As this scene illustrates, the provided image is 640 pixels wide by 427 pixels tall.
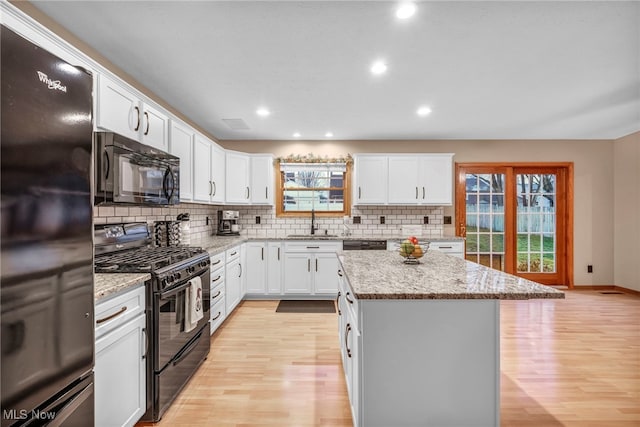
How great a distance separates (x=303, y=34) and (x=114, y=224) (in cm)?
196

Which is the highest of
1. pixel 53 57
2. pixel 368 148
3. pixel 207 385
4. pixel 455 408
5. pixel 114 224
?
pixel 368 148

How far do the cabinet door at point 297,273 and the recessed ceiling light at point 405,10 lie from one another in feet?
10.2

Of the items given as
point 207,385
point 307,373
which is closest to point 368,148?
point 307,373

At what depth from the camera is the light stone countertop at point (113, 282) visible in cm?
139

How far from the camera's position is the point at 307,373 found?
7.88 feet

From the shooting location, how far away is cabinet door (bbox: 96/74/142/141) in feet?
6.13

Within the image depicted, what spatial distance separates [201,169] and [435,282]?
2.82m

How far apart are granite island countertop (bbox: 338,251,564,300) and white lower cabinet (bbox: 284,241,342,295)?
2.04m

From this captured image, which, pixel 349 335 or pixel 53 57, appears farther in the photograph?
pixel 349 335

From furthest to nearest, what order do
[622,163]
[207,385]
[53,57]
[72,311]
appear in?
[622,163] → [207,385] → [72,311] → [53,57]

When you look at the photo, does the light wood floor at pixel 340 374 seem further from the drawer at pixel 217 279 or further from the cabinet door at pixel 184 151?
the cabinet door at pixel 184 151

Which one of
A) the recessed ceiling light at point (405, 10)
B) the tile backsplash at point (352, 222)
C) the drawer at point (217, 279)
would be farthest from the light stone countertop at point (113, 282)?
the tile backsplash at point (352, 222)

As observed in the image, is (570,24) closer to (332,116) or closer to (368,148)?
(332,116)

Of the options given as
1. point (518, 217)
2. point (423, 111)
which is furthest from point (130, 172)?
point (518, 217)
